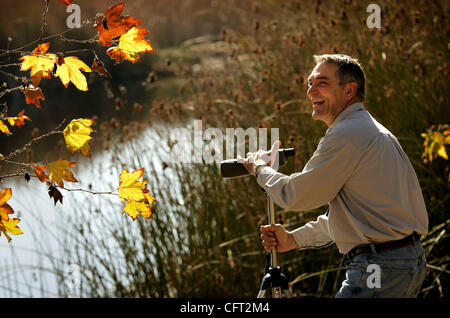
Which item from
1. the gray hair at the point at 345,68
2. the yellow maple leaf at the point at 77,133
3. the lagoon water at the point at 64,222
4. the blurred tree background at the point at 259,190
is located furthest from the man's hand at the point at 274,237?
the lagoon water at the point at 64,222

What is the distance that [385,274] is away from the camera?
1744 mm

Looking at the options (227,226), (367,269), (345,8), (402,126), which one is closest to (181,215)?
(227,226)

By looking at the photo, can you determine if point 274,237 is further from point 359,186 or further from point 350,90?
point 350,90

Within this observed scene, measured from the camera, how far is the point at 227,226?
3.33 metres

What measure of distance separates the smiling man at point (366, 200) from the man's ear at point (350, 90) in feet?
0.22

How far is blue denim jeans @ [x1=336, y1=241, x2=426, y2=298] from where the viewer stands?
1.74 metres

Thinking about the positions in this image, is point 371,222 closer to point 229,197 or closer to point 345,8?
point 229,197

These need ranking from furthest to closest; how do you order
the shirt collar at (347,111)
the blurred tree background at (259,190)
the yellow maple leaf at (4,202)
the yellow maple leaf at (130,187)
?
the blurred tree background at (259,190)
the shirt collar at (347,111)
the yellow maple leaf at (130,187)
the yellow maple leaf at (4,202)

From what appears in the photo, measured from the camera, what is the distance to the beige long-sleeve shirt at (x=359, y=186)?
68.5 inches

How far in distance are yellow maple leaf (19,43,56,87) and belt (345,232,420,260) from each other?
0.99 m

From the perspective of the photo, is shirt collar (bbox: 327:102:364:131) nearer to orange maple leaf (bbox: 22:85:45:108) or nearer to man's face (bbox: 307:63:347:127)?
man's face (bbox: 307:63:347:127)

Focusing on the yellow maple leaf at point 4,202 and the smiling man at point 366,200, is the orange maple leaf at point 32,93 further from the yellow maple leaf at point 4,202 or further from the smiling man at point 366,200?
the smiling man at point 366,200

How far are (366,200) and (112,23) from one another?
87cm
